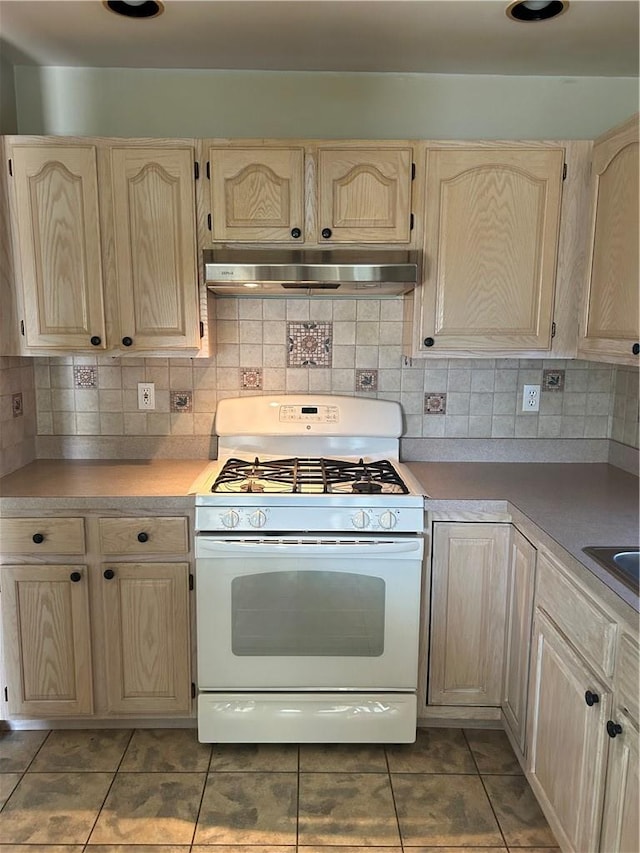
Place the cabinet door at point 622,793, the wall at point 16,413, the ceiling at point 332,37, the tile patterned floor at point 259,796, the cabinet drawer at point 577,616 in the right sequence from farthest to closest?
1. the wall at point 16,413
2. the ceiling at point 332,37
3. the tile patterned floor at point 259,796
4. the cabinet drawer at point 577,616
5. the cabinet door at point 622,793

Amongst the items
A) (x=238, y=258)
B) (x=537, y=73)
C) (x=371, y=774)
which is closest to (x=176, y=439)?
(x=238, y=258)

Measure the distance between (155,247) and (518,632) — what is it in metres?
1.82

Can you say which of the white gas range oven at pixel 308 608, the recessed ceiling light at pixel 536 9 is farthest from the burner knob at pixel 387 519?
the recessed ceiling light at pixel 536 9

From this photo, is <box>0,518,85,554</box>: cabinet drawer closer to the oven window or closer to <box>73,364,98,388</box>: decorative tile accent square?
the oven window

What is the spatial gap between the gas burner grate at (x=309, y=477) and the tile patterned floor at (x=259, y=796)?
3.02ft

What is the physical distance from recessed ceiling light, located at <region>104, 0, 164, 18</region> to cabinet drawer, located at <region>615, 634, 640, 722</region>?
6.96ft

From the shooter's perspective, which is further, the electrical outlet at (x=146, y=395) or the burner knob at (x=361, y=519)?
the electrical outlet at (x=146, y=395)

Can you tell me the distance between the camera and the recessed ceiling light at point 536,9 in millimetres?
1785

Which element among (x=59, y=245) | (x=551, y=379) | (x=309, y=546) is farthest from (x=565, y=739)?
(x=59, y=245)

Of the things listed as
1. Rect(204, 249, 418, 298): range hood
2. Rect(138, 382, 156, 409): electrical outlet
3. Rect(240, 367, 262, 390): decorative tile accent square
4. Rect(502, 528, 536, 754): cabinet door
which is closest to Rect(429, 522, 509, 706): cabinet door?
Rect(502, 528, 536, 754): cabinet door

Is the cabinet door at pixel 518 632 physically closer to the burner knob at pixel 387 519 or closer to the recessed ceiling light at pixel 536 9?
the burner knob at pixel 387 519

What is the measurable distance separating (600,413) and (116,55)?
2369 millimetres

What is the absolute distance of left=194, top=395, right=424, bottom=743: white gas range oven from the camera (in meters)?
1.99

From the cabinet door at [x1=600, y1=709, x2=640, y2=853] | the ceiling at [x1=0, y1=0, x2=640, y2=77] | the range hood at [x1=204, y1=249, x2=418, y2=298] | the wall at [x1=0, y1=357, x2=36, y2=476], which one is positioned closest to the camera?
the cabinet door at [x1=600, y1=709, x2=640, y2=853]
